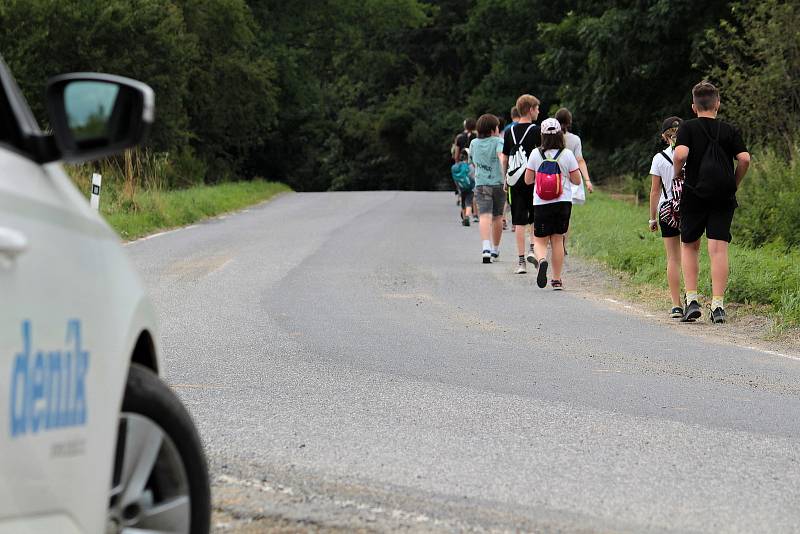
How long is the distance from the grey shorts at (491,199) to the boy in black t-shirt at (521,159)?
867 millimetres

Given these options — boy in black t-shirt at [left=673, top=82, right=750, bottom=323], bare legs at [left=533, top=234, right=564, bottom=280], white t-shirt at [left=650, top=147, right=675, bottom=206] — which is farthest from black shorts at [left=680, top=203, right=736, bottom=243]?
bare legs at [left=533, top=234, right=564, bottom=280]

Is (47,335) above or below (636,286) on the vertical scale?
above

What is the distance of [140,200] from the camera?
25750mm

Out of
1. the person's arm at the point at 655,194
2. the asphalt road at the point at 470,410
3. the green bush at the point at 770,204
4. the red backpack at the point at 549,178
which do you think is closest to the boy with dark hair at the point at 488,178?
the asphalt road at the point at 470,410

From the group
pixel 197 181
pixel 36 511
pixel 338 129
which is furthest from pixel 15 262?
pixel 338 129

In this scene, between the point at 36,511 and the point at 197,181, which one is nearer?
the point at 36,511

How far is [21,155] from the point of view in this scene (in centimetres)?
311

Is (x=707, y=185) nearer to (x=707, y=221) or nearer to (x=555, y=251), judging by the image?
(x=707, y=221)

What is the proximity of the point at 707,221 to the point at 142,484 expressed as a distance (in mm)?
9036

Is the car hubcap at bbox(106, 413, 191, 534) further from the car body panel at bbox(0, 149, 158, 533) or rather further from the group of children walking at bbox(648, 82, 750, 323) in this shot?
the group of children walking at bbox(648, 82, 750, 323)

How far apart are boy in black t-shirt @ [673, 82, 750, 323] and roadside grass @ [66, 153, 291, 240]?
11700mm

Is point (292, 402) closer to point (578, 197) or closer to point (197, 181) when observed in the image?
point (578, 197)

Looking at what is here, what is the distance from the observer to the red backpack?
14.3 metres

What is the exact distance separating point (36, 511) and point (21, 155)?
777 millimetres
